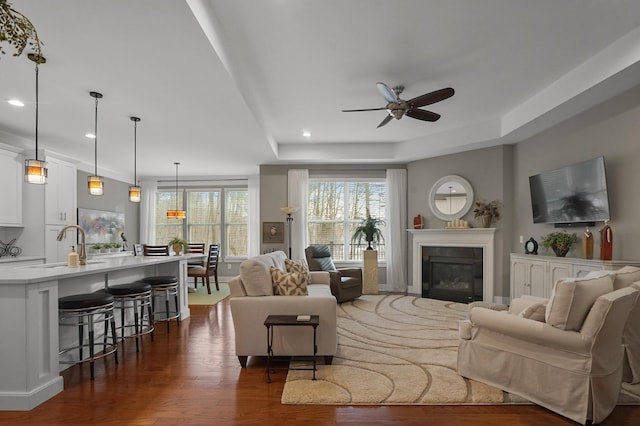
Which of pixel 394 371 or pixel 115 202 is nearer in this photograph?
pixel 394 371

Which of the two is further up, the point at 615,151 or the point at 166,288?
the point at 615,151

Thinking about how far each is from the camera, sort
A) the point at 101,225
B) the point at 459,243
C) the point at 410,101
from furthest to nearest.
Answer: the point at 101,225 < the point at 459,243 < the point at 410,101

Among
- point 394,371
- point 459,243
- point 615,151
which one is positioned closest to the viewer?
point 394,371

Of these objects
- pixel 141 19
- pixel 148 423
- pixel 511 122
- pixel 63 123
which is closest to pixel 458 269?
pixel 511 122

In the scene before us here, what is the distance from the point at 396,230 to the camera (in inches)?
290

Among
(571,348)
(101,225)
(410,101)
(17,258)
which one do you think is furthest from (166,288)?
(101,225)

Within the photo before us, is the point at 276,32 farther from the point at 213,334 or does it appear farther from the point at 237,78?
the point at 213,334

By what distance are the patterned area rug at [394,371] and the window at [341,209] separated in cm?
274

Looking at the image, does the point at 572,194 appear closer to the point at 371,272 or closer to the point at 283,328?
the point at 371,272

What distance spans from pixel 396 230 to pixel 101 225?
6.33 m

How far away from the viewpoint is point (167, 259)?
4.78m

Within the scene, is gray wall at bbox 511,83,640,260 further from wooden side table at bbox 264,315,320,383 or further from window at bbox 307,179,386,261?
wooden side table at bbox 264,315,320,383

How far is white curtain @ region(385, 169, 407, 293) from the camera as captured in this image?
7.34 metres

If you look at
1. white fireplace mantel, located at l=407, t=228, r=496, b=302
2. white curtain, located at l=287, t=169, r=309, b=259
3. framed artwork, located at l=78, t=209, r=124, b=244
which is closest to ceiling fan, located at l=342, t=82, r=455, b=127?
white fireplace mantel, located at l=407, t=228, r=496, b=302
